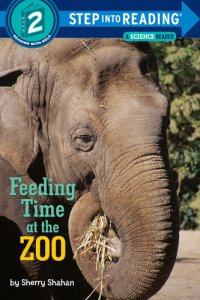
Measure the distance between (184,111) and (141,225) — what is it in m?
7.95

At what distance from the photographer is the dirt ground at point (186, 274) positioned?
30.2ft

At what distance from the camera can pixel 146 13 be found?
592 centimetres

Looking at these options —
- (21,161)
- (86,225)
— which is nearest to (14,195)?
(21,161)

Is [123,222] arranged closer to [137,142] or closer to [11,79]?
[137,142]

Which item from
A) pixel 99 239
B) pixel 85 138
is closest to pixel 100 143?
pixel 85 138

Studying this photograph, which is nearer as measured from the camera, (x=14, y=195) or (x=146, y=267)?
(x=146, y=267)

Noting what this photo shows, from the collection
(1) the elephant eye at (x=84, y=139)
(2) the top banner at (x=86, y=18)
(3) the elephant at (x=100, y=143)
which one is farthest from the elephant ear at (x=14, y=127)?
(1) the elephant eye at (x=84, y=139)

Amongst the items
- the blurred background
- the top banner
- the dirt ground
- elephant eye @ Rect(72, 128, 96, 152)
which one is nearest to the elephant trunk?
elephant eye @ Rect(72, 128, 96, 152)

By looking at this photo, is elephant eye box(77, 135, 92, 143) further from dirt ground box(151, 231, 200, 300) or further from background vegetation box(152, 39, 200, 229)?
background vegetation box(152, 39, 200, 229)

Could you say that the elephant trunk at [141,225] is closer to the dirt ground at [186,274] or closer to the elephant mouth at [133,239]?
the elephant mouth at [133,239]

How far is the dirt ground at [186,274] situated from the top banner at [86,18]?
359 cm

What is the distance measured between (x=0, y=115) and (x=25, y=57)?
0.36m

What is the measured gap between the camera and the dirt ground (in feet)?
30.2

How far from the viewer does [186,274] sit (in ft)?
35.0
